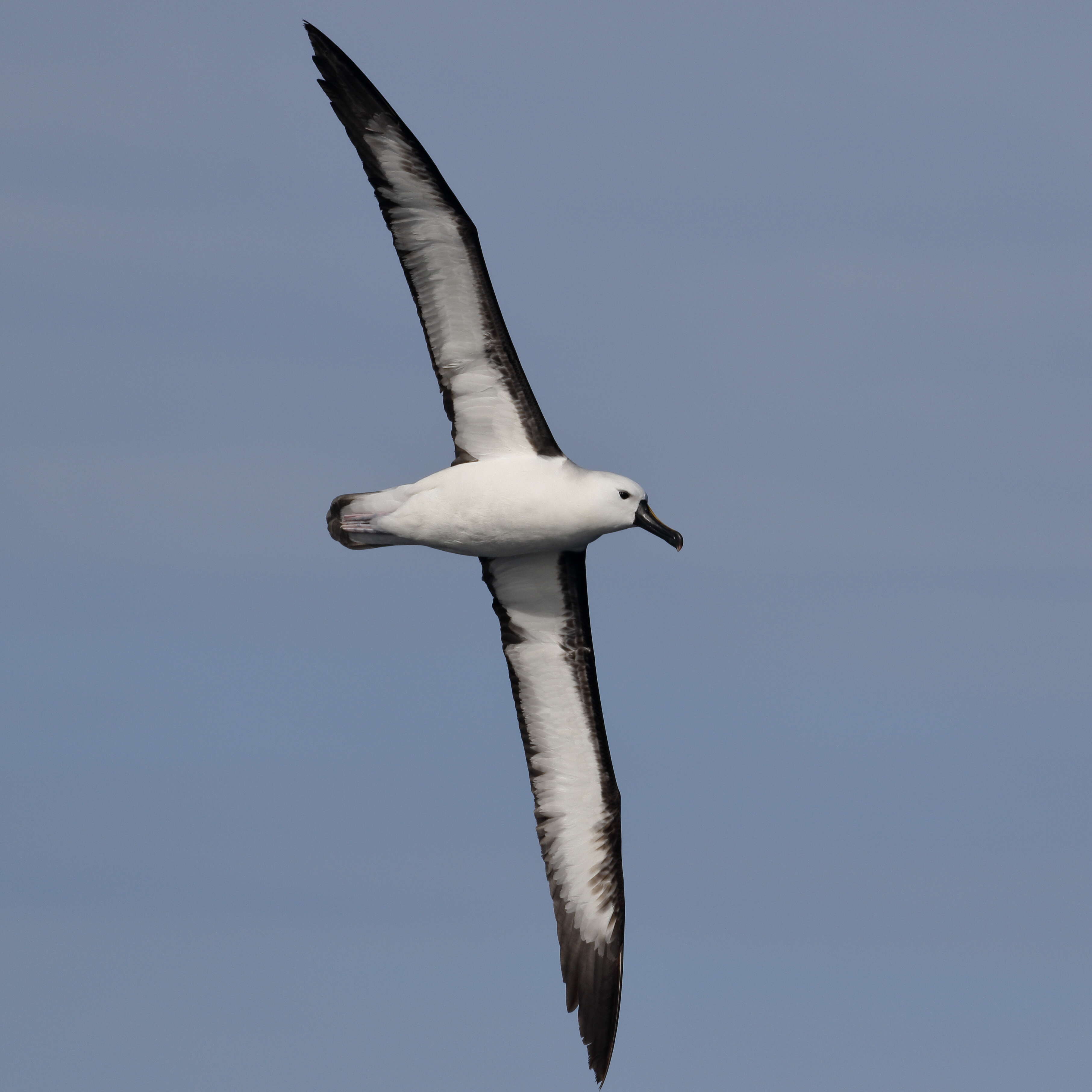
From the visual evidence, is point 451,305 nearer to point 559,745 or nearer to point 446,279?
point 446,279

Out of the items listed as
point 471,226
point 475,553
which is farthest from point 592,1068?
point 471,226

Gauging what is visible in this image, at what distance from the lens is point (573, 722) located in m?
23.8

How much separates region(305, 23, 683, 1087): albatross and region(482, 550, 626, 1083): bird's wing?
0.7 inches

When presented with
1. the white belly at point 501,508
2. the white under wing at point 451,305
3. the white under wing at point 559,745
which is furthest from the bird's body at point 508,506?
the white under wing at point 559,745

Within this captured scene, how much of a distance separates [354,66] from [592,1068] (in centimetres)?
1174

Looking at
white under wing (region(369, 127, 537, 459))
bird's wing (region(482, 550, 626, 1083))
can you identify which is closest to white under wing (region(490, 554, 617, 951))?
bird's wing (region(482, 550, 626, 1083))

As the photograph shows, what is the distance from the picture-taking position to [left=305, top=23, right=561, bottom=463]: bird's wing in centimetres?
2070

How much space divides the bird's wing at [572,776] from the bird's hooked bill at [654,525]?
1454mm

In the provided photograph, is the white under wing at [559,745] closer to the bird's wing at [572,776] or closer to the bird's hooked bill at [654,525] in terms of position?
the bird's wing at [572,776]

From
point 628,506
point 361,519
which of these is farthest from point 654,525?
point 361,519

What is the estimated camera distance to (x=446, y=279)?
21188 millimetres

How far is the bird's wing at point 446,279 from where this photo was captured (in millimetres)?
20703

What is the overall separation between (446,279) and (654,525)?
3.49 metres

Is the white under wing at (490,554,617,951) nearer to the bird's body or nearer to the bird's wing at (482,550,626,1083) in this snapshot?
the bird's wing at (482,550,626,1083)
